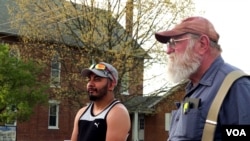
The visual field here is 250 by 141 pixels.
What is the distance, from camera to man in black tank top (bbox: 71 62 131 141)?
5.00 meters

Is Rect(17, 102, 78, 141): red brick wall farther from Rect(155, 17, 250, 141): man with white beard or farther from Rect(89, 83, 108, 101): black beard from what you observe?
Rect(155, 17, 250, 141): man with white beard

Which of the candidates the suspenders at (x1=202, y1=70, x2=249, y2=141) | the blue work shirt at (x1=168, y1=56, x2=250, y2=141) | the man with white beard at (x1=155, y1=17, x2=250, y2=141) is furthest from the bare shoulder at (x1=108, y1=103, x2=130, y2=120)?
the suspenders at (x1=202, y1=70, x2=249, y2=141)

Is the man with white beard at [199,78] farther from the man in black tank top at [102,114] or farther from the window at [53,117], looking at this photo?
the window at [53,117]

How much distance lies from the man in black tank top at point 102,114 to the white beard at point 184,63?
6.20ft

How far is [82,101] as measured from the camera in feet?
82.7

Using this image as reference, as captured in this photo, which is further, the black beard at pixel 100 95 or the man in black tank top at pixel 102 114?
the black beard at pixel 100 95

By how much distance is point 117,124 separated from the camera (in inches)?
197

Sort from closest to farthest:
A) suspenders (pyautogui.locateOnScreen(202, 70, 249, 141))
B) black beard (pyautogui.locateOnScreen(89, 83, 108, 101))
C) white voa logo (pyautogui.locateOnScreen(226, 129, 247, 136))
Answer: white voa logo (pyautogui.locateOnScreen(226, 129, 247, 136)) < suspenders (pyautogui.locateOnScreen(202, 70, 249, 141)) < black beard (pyautogui.locateOnScreen(89, 83, 108, 101))

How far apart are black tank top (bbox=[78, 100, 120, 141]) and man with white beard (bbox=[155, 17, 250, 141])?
1.89 metres

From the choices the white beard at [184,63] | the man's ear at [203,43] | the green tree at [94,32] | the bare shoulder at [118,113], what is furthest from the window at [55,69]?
the man's ear at [203,43]

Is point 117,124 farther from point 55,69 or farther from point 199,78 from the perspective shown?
point 55,69

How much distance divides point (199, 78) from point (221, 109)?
36 centimetres

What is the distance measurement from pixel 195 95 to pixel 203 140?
0.33 meters

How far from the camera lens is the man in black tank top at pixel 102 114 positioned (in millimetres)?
5000
